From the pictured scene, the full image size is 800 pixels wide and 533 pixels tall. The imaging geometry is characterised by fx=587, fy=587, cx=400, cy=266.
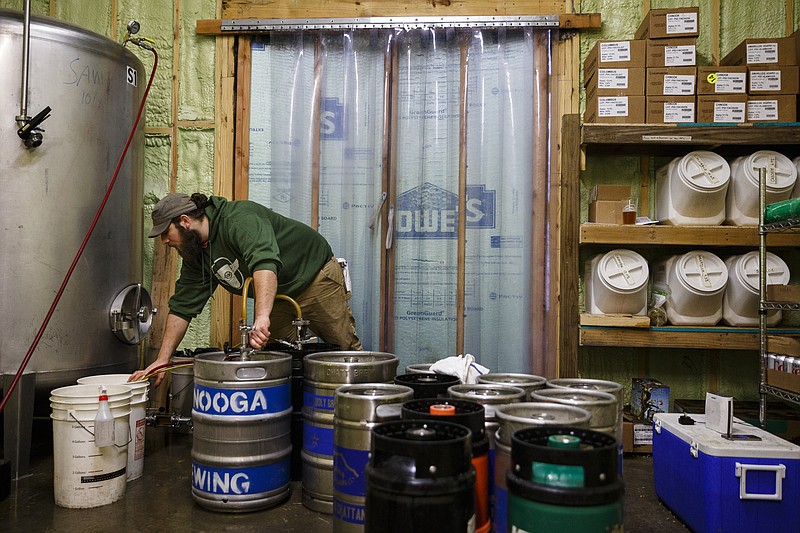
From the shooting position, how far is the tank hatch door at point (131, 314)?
2.86m

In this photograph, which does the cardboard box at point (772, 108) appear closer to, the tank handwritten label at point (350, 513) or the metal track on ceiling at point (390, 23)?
the metal track on ceiling at point (390, 23)

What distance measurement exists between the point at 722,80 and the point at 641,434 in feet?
6.11

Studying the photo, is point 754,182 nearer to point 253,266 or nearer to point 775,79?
point 775,79

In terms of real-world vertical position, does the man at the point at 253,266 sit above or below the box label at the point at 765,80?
below

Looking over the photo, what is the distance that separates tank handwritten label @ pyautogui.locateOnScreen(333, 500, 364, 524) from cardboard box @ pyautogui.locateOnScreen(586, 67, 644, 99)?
2.42 metres

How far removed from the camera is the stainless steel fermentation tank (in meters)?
2.58

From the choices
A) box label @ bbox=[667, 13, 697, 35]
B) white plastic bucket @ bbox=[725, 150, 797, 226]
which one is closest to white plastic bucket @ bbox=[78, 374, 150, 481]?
white plastic bucket @ bbox=[725, 150, 797, 226]

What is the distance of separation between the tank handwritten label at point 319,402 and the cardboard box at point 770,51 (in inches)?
108

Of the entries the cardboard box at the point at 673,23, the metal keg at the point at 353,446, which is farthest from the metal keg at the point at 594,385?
the cardboard box at the point at 673,23

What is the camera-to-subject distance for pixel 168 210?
2.59 m

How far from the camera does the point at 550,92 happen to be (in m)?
3.40

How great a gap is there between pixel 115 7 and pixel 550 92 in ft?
9.03

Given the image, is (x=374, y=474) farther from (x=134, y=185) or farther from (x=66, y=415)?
(x=134, y=185)

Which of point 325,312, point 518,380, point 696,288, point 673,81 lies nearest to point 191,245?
point 325,312
